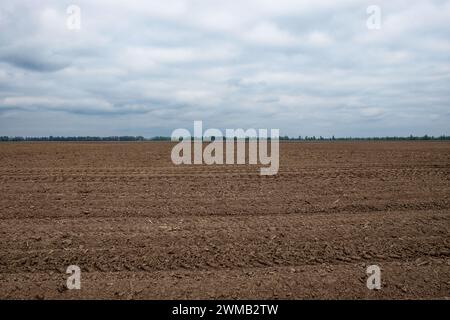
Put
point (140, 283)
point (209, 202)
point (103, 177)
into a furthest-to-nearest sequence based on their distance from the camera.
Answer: point (103, 177)
point (209, 202)
point (140, 283)

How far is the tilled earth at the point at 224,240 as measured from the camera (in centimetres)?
505

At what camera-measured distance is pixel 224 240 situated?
680 centimetres

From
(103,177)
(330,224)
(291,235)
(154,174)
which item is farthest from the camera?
(154,174)

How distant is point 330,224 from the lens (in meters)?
7.86

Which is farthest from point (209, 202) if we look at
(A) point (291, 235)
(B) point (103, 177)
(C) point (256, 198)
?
(B) point (103, 177)

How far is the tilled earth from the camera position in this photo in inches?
199

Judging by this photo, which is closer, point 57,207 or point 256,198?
point 57,207

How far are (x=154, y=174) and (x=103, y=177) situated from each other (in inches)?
89.6
